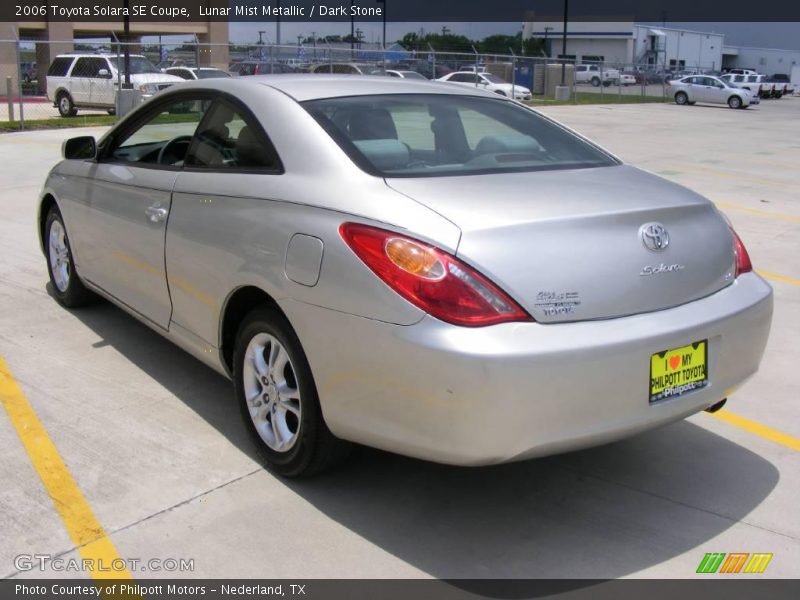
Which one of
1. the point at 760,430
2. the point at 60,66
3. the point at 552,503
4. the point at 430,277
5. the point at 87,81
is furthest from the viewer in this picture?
the point at 60,66

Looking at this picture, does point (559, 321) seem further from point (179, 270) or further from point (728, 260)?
point (179, 270)

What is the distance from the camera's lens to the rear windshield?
12.1ft

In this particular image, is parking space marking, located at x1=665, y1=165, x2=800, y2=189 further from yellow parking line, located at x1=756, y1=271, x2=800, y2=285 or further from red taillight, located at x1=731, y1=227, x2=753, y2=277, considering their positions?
red taillight, located at x1=731, y1=227, x2=753, y2=277

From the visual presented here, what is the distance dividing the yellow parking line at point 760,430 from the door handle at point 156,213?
2.96 metres

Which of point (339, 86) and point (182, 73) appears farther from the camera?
point (182, 73)

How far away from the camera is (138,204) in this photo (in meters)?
4.61

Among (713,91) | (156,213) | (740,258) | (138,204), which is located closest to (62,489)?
(156,213)

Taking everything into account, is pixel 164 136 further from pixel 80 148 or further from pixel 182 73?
pixel 182 73

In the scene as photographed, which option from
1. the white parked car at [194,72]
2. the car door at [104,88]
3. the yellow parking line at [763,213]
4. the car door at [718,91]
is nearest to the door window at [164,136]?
the yellow parking line at [763,213]

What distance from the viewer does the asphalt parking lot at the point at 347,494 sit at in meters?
3.17

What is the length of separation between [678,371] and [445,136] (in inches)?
63.9

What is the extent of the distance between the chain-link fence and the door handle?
13039mm

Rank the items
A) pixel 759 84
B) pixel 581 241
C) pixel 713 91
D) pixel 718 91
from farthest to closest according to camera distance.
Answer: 1. pixel 759 84
2. pixel 713 91
3. pixel 718 91
4. pixel 581 241

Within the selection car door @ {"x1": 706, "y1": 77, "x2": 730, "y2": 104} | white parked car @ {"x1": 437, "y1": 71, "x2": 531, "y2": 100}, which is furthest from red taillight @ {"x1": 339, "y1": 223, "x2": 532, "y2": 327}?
car door @ {"x1": 706, "y1": 77, "x2": 730, "y2": 104}
